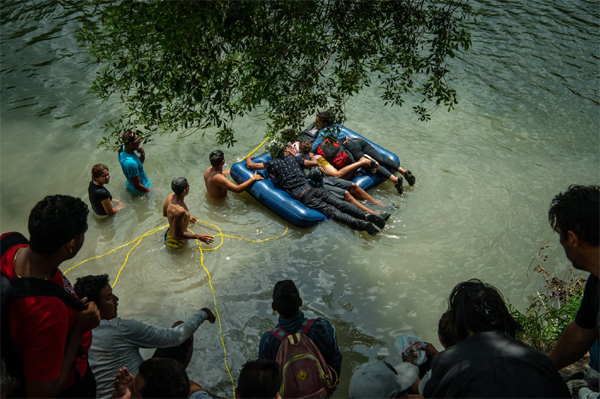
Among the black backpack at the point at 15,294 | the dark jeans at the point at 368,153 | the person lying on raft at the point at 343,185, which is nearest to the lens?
the black backpack at the point at 15,294

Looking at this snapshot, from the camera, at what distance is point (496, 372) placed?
2.10 metres

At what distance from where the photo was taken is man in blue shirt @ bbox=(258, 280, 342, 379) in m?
3.45

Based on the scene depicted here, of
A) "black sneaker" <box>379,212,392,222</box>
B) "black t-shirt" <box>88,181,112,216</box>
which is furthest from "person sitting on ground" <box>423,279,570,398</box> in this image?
"black t-shirt" <box>88,181,112,216</box>

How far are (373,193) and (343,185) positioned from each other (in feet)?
2.12

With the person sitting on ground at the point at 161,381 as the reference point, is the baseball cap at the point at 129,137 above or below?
above

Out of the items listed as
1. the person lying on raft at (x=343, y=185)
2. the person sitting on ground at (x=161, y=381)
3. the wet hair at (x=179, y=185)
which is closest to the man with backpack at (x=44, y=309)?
the person sitting on ground at (x=161, y=381)

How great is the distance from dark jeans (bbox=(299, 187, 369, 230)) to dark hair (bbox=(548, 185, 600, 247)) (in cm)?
391

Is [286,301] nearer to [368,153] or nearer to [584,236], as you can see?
[584,236]

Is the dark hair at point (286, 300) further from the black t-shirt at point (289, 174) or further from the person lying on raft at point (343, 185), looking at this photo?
the person lying on raft at point (343, 185)

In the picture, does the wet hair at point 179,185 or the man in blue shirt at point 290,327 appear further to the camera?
the wet hair at point 179,185

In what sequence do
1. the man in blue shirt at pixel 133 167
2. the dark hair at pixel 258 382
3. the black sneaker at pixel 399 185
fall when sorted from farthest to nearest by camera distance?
the black sneaker at pixel 399 185 → the man in blue shirt at pixel 133 167 → the dark hair at pixel 258 382

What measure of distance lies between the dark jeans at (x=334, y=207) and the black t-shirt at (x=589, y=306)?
377 centimetres

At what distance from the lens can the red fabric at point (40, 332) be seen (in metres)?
2.23

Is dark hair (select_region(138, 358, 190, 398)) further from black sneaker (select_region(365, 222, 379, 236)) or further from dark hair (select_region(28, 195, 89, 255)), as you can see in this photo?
black sneaker (select_region(365, 222, 379, 236))
